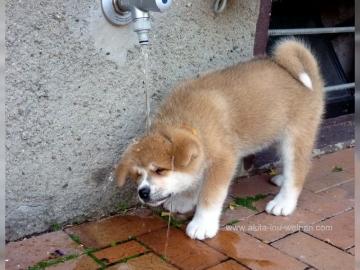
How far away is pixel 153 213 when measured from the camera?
8.72ft

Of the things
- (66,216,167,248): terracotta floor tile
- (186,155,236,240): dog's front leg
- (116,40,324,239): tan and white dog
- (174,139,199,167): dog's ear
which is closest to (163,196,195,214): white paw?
(116,40,324,239): tan and white dog

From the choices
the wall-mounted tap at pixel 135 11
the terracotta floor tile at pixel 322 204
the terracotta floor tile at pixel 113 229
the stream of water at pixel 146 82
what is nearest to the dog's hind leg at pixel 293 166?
the terracotta floor tile at pixel 322 204

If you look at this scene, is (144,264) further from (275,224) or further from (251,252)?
(275,224)

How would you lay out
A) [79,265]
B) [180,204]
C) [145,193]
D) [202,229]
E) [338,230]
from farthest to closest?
[180,204], [338,230], [202,229], [145,193], [79,265]

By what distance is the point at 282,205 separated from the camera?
2.67 m

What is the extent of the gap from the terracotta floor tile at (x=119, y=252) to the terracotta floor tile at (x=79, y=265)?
4cm

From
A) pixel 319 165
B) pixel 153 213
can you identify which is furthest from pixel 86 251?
pixel 319 165

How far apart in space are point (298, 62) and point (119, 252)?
4.39 feet

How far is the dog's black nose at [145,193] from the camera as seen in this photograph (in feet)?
7.39

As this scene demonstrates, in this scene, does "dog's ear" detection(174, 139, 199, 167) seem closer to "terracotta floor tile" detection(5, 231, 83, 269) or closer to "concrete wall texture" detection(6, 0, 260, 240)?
"concrete wall texture" detection(6, 0, 260, 240)

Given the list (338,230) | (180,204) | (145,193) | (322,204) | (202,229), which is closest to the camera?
(145,193)

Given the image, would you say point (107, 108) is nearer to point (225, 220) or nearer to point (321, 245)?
point (225, 220)

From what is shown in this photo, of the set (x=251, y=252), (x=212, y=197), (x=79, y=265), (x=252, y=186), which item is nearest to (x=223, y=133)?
(x=212, y=197)

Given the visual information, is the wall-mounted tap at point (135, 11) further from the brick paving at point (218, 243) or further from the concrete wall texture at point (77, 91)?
the brick paving at point (218, 243)
